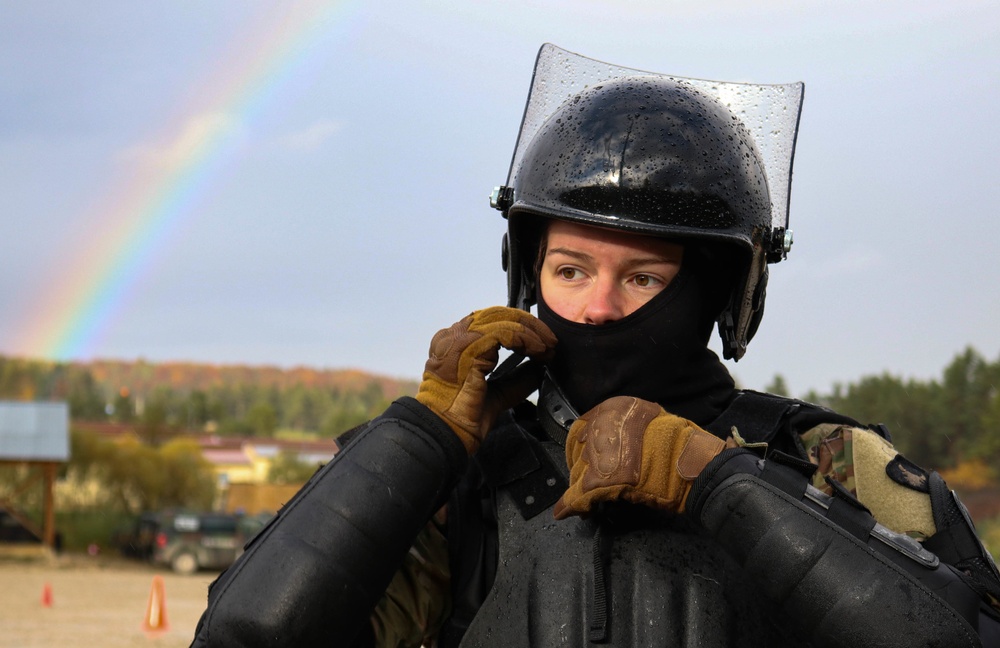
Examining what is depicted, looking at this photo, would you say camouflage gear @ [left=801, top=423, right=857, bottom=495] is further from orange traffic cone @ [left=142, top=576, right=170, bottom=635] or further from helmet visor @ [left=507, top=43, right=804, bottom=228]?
orange traffic cone @ [left=142, top=576, right=170, bottom=635]

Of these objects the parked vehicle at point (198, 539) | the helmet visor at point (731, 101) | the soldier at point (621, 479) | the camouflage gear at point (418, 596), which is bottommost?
the parked vehicle at point (198, 539)

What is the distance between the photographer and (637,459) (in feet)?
8.48

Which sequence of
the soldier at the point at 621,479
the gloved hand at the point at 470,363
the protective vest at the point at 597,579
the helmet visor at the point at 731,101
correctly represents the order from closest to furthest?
the soldier at the point at 621,479
the protective vest at the point at 597,579
the gloved hand at the point at 470,363
the helmet visor at the point at 731,101

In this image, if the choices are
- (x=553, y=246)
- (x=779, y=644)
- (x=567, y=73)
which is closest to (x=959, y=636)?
(x=779, y=644)

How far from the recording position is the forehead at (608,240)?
9.78 feet

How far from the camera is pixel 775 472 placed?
2539mm

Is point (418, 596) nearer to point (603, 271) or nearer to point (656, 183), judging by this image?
point (603, 271)

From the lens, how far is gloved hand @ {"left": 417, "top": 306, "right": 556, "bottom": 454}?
109 inches

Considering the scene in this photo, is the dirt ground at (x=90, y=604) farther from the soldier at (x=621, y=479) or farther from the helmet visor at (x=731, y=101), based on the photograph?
the soldier at (x=621, y=479)

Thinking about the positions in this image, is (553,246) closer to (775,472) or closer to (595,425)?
(595,425)

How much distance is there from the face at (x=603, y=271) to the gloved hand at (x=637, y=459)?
390mm

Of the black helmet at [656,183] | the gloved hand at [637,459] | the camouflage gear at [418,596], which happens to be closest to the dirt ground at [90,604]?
the camouflage gear at [418,596]

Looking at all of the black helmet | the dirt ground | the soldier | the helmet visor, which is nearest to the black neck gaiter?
the soldier

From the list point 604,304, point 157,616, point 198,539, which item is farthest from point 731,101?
point 198,539
